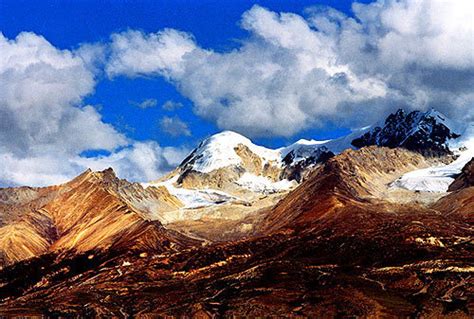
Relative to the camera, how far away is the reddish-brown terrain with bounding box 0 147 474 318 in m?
124

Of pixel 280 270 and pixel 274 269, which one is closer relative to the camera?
pixel 280 270

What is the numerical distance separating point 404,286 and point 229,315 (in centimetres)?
3055

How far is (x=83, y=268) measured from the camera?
169250mm

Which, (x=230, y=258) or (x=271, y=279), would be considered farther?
(x=230, y=258)

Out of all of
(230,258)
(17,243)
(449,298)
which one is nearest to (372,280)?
(449,298)

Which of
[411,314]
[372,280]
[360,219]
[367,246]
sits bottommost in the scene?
[411,314]

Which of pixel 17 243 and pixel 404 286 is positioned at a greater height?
pixel 17 243

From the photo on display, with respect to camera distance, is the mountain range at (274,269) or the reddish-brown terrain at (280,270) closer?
the reddish-brown terrain at (280,270)

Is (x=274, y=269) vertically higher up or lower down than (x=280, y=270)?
higher up

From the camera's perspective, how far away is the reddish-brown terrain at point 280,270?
124m

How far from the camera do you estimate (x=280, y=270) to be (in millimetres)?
143875

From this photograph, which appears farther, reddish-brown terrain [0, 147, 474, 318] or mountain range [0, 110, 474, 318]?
mountain range [0, 110, 474, 318]

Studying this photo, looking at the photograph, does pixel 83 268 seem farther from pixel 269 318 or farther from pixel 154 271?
pixel 269 318

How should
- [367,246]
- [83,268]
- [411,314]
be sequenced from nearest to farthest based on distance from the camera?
[411,314], [367,246], [83,268]
